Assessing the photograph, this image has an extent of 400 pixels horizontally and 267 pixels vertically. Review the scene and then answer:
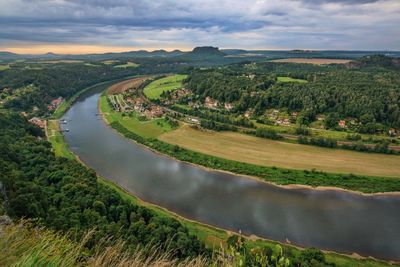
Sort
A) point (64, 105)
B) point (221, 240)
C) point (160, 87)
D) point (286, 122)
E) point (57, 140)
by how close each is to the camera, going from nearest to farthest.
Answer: point (221, 240), point (57, 140), point (286, 122), point (64, 105), point (160, 87)

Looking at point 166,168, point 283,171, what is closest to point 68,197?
point 166,168

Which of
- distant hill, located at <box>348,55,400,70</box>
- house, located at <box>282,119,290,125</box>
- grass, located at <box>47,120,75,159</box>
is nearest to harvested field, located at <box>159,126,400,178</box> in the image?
house, located at <box>282,119,290,125</box>

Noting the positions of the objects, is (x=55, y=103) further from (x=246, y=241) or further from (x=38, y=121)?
(x=246, y=241)

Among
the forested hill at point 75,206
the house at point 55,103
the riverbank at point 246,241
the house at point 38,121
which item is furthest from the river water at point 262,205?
the house at point 55,103

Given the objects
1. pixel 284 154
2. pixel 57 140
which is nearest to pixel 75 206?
A: pixel 284 154

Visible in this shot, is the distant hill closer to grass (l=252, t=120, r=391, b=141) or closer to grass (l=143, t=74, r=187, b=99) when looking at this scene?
grass (l=143, t=74, r=187, b=99)

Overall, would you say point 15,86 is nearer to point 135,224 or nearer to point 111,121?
point 111,121
